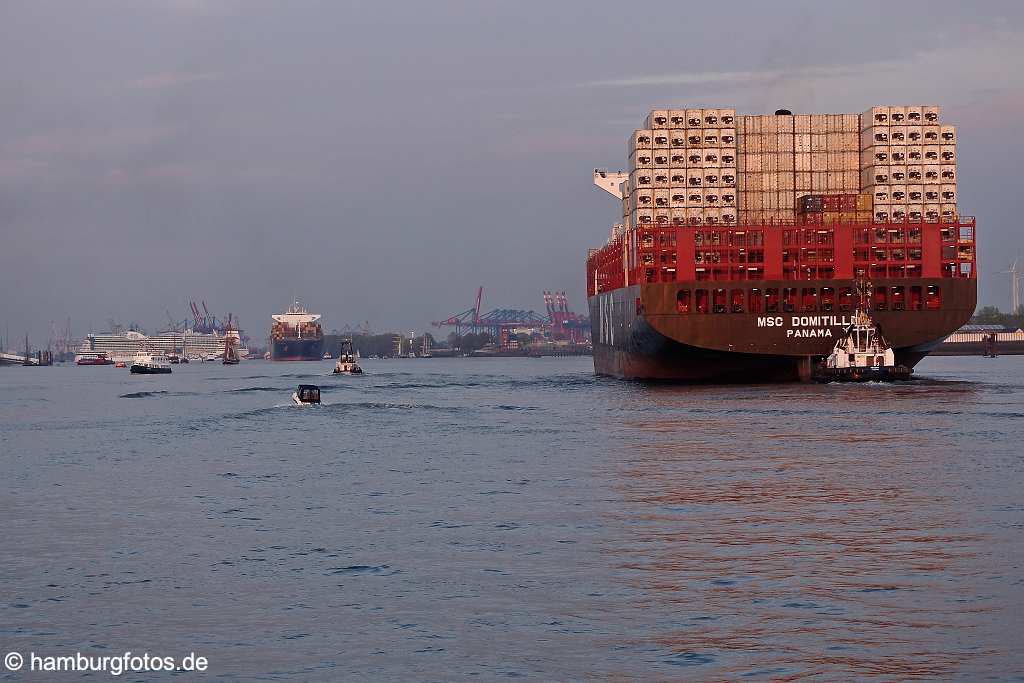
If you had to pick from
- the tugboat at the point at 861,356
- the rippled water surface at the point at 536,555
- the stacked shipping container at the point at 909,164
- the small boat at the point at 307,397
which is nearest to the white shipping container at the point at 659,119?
the stacked shipping container at the point at 909,164

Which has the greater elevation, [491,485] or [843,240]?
[843,240]

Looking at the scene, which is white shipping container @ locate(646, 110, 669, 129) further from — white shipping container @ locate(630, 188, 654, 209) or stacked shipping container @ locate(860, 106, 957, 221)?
stacked shipping container @ locate(860, 106, 957, 221)

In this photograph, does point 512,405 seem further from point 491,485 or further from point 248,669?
point 248,669

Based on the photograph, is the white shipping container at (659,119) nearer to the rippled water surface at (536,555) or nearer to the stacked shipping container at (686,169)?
the stacked shipping container at (686,169)

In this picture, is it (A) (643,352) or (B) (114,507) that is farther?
(A) (643,352)

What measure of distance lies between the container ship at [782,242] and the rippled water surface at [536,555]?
36857mm

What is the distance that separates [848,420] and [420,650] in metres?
46.0

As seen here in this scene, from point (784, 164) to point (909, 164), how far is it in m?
9.77

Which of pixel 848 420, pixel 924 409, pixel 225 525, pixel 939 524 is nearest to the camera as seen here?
pixel 939 524

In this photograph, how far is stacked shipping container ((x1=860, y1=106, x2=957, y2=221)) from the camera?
98.9 metres

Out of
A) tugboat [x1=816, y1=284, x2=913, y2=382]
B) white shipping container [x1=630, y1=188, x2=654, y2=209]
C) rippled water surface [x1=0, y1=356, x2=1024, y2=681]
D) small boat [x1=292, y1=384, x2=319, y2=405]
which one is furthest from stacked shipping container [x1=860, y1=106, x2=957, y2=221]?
rippled water surface [x1=0, y1=356, x2=1024, y2=681]

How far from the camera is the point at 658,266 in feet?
311

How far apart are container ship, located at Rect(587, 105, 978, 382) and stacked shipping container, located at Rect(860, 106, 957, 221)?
0.11 m

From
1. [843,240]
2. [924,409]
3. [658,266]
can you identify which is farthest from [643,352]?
[924,409]
